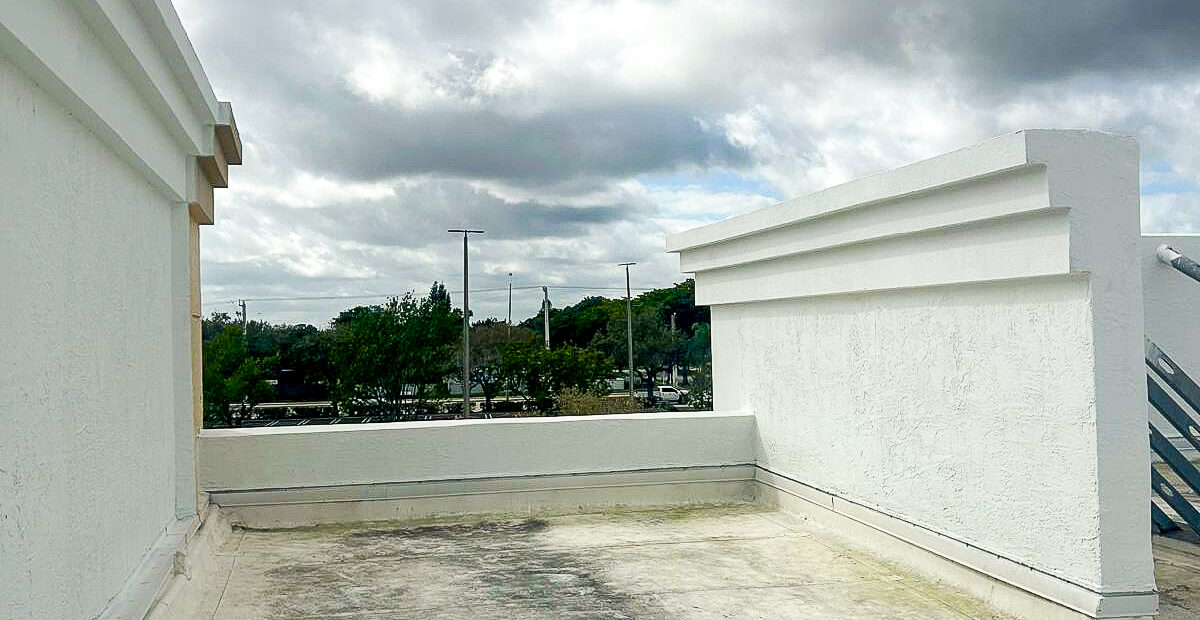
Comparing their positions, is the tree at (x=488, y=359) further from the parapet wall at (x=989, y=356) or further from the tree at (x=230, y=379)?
the parapet wall at (x=989, y=356)

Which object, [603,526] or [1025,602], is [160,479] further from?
[1025,602]

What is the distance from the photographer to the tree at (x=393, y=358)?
4419cm

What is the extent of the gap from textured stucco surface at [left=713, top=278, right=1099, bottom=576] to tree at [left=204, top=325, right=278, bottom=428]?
1393 inches

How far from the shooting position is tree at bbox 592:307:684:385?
182 ft

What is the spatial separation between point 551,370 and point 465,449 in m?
37.7

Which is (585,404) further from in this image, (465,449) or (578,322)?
(465,449)

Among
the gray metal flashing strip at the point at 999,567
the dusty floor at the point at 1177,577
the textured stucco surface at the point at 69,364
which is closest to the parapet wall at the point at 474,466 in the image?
the gray metal flashing strip at the point at 999,567

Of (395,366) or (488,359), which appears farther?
(488,359)

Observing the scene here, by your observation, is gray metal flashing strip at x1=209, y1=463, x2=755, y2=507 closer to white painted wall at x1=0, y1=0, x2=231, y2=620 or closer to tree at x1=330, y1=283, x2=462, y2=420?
white painted wall at x1=0, y1=0, x2=231, y2=620

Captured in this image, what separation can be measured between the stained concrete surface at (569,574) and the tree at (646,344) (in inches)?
1886

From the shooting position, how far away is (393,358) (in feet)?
145

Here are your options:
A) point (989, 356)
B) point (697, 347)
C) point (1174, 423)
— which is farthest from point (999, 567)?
point (697, 347)

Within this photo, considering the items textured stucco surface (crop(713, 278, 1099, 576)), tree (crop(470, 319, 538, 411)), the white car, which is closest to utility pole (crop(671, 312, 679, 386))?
the white car

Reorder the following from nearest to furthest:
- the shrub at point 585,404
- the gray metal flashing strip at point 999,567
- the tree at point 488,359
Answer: the gray metal flashing strip at point 999,567
the shrub at point 585,404
the tree at point 488,359
